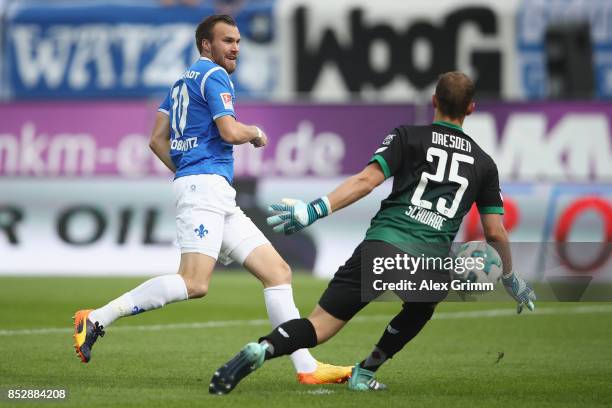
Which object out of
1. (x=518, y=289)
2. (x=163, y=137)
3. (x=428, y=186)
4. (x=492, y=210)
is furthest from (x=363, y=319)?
(x=428, y=186)

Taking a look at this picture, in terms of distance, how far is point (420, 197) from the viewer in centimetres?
755

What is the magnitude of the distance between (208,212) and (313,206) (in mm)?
1209

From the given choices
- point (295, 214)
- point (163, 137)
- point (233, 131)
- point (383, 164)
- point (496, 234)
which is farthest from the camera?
point (163, 137)

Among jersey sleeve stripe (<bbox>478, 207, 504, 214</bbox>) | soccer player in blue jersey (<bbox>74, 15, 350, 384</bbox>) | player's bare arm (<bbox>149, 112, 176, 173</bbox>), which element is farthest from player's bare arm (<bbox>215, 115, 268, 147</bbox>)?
jersey sleeve stripe (<bbox>478, 207, 504, 214</bbox>)

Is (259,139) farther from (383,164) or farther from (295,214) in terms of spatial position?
(295,214)

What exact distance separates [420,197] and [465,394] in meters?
1.23

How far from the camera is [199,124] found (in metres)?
8.26

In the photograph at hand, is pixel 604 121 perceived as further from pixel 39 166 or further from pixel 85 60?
pixel 85 60

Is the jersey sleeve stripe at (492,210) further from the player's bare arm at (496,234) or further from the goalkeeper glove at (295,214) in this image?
the goalkeeper glove at (295,214)

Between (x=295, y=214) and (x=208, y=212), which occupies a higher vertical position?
(x=295, y=214)

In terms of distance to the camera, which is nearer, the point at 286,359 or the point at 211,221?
the point at 211,221

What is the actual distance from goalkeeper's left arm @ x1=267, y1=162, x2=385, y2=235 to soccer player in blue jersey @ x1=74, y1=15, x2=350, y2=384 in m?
0.97

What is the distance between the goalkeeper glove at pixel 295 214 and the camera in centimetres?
705

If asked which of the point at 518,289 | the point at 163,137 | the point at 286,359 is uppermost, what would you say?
the point at 163,137
